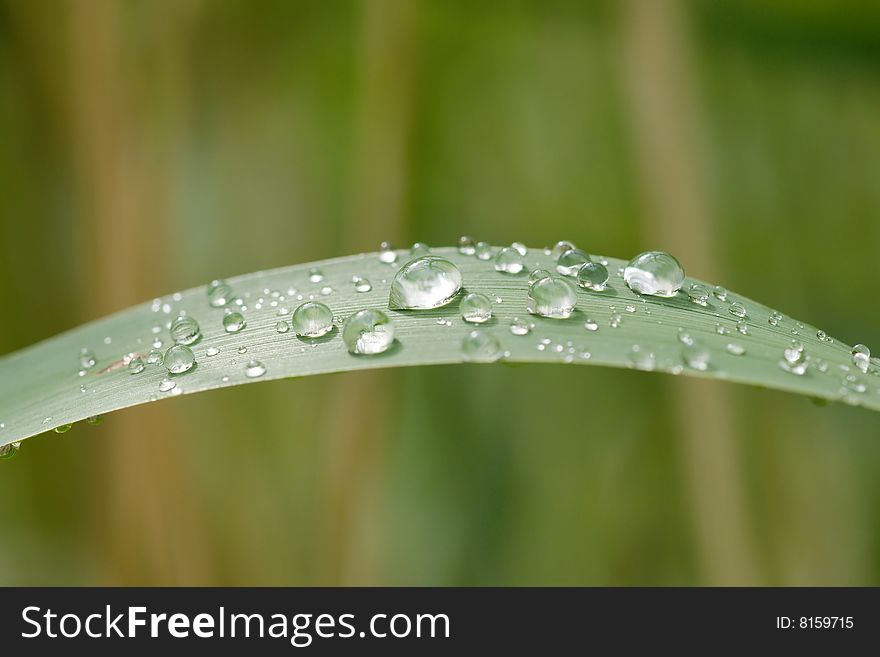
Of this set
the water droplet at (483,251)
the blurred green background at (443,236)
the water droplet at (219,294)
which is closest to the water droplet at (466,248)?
the water droplet at (483,251)

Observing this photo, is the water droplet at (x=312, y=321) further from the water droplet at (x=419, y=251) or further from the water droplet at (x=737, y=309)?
the water droplet at (x=737, y=309)

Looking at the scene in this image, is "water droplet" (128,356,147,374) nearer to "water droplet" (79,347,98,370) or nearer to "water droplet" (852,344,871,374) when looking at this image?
"water droplet" (79,347,98,370)

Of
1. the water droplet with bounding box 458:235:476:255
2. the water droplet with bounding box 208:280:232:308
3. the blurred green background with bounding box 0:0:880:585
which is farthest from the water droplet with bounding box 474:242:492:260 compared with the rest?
the blurred green background with bounding box 0:0:880:585

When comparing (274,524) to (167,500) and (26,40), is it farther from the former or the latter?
(26,40)

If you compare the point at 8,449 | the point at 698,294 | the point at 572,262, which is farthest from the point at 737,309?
the point at 8,449

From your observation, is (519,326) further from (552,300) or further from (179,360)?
(179,360)

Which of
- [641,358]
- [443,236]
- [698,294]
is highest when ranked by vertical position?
[443,236]
